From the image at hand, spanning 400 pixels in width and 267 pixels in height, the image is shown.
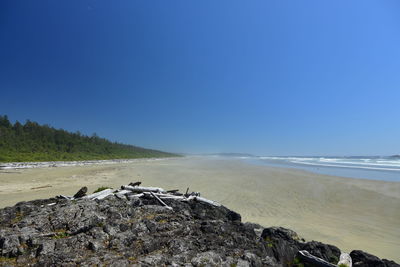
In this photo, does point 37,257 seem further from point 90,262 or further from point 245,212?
point 245,212

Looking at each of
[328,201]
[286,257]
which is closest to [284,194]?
[328,201]

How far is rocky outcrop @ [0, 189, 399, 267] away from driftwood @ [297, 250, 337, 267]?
200 mm

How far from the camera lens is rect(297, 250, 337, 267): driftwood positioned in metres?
4.52

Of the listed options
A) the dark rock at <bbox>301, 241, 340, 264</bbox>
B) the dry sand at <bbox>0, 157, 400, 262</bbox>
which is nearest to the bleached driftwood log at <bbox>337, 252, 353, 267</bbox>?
the dark rock at <bbox>301, 241, 340, 264</bbox>

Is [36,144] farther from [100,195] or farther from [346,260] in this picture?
[346,260]

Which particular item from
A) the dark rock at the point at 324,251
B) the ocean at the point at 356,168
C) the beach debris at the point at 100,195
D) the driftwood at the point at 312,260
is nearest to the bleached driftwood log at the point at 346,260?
the dark rock at the point at 324,251

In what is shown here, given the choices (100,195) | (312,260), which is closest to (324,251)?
(312,260)

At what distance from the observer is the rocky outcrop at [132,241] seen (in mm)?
3947

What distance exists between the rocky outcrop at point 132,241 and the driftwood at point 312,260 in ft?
0.66

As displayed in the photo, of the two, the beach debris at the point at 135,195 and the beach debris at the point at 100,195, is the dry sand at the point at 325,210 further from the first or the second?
the beach debris at the point at 100,195

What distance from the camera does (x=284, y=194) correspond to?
1565 cm

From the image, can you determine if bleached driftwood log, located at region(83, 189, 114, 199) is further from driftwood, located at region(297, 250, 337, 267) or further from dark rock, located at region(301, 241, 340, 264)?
dark rock, located at region(301, 241, 340, 264)

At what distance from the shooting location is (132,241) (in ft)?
15.2

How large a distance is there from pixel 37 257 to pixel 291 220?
10.8m
